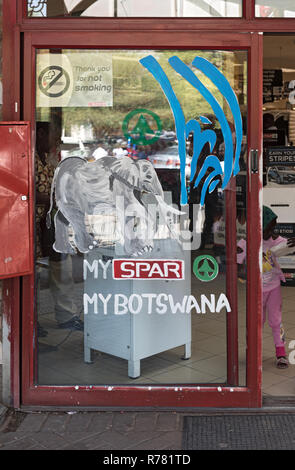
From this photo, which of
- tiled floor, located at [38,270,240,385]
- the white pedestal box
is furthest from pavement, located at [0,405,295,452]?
the white pedestal box

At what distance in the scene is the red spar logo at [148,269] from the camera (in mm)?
4434

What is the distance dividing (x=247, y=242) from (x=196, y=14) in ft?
5.22

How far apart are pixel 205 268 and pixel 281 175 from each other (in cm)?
459

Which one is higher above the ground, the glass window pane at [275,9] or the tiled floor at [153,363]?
the glass window pane at [275,9]

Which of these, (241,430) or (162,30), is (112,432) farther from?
(162,30)

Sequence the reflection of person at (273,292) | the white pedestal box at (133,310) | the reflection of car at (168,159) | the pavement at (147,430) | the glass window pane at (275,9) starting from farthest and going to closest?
the reflection of person at (273,292) < the white pedestal box at (133,310) < the reflection of car at (168,159) < the glass window pane at (275,9) < the pavement at (147,430)

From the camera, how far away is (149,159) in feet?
14.3

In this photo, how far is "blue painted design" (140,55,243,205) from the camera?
4.31 metres

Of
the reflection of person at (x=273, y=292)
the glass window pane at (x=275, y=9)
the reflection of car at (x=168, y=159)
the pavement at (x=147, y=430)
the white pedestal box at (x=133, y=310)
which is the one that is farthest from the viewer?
the reflection of person at (x=273, y=292)

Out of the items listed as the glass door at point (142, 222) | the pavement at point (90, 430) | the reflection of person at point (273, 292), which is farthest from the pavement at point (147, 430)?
the reflection of person at point (273, 292)

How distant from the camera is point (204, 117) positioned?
4.33 meters

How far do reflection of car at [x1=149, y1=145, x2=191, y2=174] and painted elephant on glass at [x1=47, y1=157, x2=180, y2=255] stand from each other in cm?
6

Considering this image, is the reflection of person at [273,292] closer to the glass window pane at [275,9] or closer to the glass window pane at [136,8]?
the glass window pane at [275,9]

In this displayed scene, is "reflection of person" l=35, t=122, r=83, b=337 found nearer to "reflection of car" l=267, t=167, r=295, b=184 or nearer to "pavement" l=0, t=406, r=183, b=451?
"pavement" l=0, t=406, r=183, b=451
